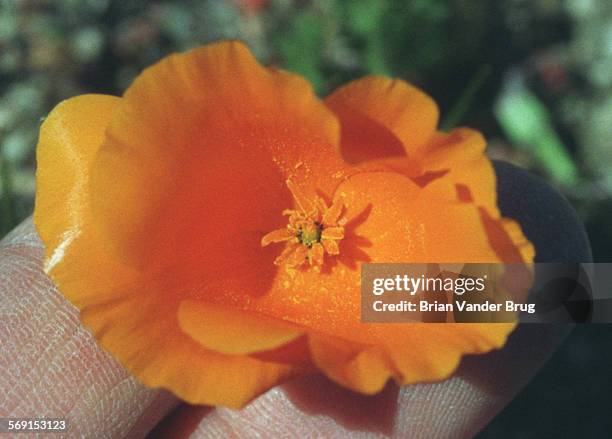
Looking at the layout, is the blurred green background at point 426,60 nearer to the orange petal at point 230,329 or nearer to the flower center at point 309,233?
the flower center at point 309,233

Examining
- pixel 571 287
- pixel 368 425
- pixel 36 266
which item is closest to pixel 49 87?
pixel 36 266

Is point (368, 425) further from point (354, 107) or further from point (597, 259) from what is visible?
point (597, 259)

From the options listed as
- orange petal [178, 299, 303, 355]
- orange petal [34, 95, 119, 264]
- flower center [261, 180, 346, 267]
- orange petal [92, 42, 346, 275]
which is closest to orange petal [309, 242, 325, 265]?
flower center [261, 180, 346, 267]

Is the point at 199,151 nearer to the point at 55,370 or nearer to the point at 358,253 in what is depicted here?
the point at 358,253

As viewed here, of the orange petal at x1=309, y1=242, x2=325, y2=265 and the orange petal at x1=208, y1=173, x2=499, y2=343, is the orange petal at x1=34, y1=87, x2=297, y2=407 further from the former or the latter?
the orange petal at x1=309, y1=242, x2=325, y2=265

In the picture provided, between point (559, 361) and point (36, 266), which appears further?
point (559, 361)

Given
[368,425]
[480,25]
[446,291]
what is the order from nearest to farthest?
[446,291] < [368,425] < [480,25]
